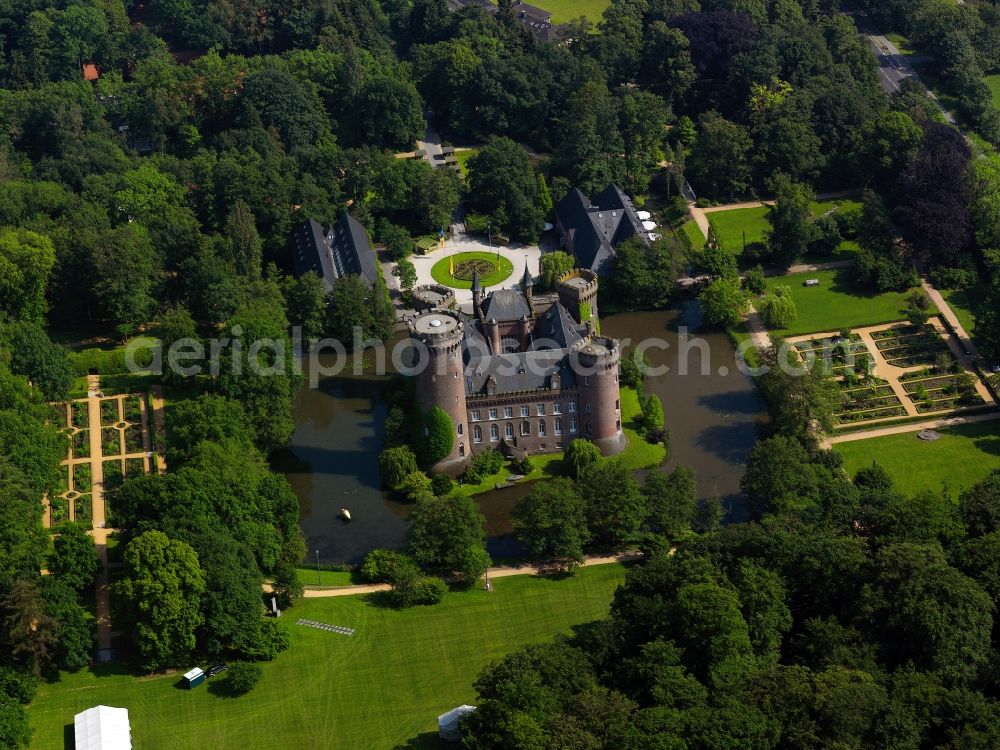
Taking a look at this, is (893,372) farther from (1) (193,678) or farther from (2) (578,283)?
(1) (193,678)

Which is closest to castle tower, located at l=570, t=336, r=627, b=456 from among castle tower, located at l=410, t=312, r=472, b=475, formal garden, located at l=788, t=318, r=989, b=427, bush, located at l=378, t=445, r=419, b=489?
castle tower, located at l=410, t=312, r=472, b=475

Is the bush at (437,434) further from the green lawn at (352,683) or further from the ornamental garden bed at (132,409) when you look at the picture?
the ornamental garden bed at (132,409)

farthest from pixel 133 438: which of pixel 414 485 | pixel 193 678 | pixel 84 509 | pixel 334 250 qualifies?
pixel 193 678

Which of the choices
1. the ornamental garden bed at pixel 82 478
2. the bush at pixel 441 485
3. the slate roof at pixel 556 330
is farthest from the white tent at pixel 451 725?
the ornamental garden bed at pixel 82 478

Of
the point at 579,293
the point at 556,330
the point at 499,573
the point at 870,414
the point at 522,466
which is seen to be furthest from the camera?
the point at 870,414

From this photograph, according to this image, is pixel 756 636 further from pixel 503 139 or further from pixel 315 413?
pixel 503 139
